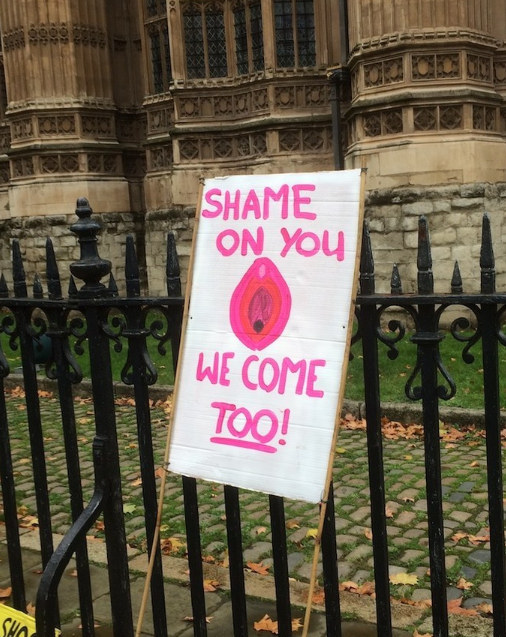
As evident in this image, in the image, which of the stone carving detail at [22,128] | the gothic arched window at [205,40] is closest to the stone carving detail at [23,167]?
the stone carving detail at [22,128]

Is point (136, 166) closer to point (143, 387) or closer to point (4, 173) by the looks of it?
point (4, 173)

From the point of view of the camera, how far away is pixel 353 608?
3537 millimetres

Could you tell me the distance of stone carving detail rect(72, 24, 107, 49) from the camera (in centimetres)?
1505

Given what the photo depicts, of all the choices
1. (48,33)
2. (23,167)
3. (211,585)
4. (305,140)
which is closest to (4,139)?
(23,167)

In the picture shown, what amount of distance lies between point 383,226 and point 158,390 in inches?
182

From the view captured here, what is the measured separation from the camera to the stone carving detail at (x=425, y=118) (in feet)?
35.5

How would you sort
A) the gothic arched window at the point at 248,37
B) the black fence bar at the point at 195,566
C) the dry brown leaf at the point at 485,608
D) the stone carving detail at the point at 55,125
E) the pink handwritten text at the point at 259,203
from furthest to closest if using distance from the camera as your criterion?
the stone carving detail at the point at 55,125 < the gothic arched window at the point at 248,37 < the dry brown leaf at the point at 485,608 < the black fence bar at the point at 195,566 < the pink handwritten text at the point at 259,203

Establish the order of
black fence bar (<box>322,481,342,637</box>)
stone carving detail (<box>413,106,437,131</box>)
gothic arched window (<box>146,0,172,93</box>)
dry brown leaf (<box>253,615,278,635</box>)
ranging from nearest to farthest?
black fence bar (<box>322,481,342,637</box>)
dry brown leaf (<box>253,615,278,635</box>)
stone carving detail (<box>413,106,437,131</box>)
gothic arched window (<box>146,0,172,93</box>)

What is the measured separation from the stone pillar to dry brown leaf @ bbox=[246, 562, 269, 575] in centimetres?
1220

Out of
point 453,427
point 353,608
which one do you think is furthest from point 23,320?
point 453,427

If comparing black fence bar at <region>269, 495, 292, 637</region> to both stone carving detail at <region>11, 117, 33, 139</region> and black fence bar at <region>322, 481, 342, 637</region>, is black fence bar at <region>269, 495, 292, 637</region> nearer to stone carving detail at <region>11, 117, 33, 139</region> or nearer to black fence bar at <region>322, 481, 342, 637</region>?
black fence bar at <region>322, 481, 342, 637</region>

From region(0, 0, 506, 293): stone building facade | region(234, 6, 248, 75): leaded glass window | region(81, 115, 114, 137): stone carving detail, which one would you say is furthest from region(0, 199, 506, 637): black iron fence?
region(81, 115, 114, 137): stone carving detail

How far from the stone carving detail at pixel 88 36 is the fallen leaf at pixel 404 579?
13.8 metres

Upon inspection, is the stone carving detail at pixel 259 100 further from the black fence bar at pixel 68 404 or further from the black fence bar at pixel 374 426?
the black fence bar at pixel 374 426
